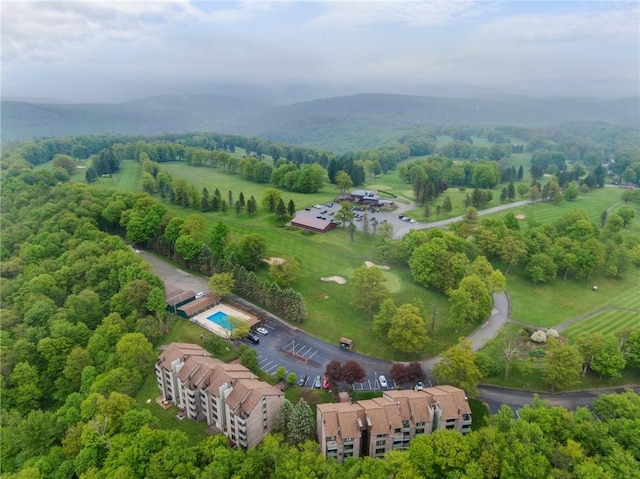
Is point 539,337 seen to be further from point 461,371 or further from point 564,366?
point 461,371

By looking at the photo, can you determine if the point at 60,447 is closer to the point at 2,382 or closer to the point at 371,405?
the point at 2,382

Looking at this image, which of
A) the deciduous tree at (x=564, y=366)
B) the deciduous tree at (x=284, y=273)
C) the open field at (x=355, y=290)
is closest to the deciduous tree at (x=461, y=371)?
the open field at (x=355, y=290)

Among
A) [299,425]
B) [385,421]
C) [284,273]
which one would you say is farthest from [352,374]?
[284,273]

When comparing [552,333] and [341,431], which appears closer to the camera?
[341,431]

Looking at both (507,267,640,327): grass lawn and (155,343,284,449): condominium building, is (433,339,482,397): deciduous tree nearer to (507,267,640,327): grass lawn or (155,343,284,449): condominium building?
(155,343,284,449): condominium building

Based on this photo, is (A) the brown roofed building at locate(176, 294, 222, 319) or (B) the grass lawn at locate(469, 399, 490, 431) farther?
(A) the brown roofed building at locate(176, 294, 222, 319)

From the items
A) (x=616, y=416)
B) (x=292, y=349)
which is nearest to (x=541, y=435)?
(x=616, y=416)

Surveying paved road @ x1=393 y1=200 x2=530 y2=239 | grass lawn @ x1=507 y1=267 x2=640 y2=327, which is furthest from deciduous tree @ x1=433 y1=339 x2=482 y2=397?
paved road @ x1=393 y1=200 x2=530 y2=239

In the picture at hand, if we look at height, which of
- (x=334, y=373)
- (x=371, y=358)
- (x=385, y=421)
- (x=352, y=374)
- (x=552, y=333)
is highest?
(x=385, y=421)
